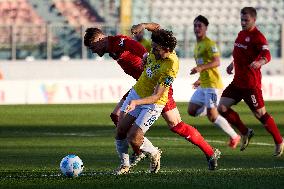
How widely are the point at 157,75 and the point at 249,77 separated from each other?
13.9 ft

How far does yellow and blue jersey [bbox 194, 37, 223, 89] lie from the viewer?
693 inches

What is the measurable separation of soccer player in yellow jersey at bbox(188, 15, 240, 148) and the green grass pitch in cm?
61

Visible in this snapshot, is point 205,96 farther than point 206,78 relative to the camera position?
No

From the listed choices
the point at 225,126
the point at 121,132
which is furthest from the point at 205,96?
the point at 121,132

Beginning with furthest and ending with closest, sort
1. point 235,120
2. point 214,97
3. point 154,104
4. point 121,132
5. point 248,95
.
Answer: point 214,97 < point 235,120 < point 248,95 < point 121,132 < point 154,104

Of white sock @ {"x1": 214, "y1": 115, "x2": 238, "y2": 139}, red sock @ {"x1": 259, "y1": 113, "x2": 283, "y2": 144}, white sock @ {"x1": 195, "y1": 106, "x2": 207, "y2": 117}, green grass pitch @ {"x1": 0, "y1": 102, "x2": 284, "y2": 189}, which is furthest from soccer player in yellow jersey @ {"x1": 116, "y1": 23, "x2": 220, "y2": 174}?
white sock @ {"x1": 195, "y1": 106, "x2": 207, "y2": 117}

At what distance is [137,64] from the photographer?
1249cm

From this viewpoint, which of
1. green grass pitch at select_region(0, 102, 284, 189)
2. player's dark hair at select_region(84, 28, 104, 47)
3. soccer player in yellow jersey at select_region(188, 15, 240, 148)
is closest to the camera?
green grass pitch at select_region(0, 102, 284, 189)

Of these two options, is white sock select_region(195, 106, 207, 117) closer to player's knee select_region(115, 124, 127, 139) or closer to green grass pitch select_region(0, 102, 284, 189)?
green grass pitch select_region(0, 102, 284, 189)

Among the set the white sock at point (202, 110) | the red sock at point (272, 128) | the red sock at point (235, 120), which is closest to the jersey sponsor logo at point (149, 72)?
the red sock at point (272, 128)

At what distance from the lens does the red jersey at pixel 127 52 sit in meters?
12.2

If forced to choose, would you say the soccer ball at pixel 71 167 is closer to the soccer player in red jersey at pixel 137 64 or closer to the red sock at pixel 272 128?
the soccer player in red jersey at pixel 137 64

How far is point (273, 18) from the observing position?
37781 millimetres

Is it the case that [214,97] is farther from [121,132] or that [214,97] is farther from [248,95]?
[121,132]
